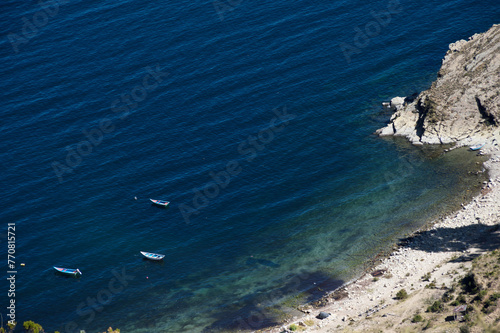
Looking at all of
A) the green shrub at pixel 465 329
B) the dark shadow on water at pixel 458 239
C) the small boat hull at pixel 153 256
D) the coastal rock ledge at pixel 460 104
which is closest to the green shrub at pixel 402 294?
the dark shadow on water at pixel 458 239

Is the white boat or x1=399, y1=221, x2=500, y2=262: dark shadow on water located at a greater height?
the white boat

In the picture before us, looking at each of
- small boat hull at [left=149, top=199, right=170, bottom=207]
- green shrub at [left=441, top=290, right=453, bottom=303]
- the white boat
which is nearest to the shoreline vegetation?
green shrub at [left=441, top=290, right=453, bottom=303]

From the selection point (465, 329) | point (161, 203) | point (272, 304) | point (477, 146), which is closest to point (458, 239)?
point (477, 146)

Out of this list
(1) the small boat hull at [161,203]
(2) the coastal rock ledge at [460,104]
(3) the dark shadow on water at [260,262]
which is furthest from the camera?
(1) the small boat hull at [161,203]

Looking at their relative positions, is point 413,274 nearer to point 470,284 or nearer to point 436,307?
point 436,307

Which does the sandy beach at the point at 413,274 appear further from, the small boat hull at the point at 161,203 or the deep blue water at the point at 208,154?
the small boat hull at the point at 161,203

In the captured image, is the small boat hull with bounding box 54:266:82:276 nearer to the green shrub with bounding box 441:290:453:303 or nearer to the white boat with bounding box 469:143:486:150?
the green shrub with bounding box 441:290:453:303
